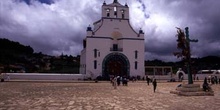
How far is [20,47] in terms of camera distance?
276 feet

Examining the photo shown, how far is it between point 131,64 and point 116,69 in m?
2.88

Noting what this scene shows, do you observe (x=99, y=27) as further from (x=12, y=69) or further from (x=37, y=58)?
(x=37, y=58)

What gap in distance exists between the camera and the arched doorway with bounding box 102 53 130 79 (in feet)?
153

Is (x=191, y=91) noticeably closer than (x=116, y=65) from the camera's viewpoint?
Yes

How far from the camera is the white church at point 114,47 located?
4603 centimetres

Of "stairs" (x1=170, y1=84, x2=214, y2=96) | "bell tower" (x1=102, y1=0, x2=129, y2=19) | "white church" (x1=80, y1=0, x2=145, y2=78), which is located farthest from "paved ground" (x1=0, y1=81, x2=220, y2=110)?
"bell tower" (x1=102, y1=0, x2=129, y2=19)

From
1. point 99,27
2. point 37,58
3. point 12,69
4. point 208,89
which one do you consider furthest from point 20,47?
point 208,89

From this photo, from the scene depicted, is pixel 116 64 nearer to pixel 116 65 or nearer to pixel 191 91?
pixel 116 65

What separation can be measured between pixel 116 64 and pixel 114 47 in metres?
3.14

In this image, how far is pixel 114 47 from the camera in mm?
47719

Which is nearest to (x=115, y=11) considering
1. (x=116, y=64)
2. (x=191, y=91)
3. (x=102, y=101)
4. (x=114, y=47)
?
(x=114, y=47)

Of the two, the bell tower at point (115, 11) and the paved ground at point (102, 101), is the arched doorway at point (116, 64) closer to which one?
the bell tower at point (115, 11)

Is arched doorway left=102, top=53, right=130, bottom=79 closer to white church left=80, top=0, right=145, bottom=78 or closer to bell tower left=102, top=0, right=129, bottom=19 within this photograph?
white church left=80, top=0, right=145, bottom=78

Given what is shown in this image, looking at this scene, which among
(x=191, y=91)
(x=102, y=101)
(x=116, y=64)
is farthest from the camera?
(x=116, y=64)
